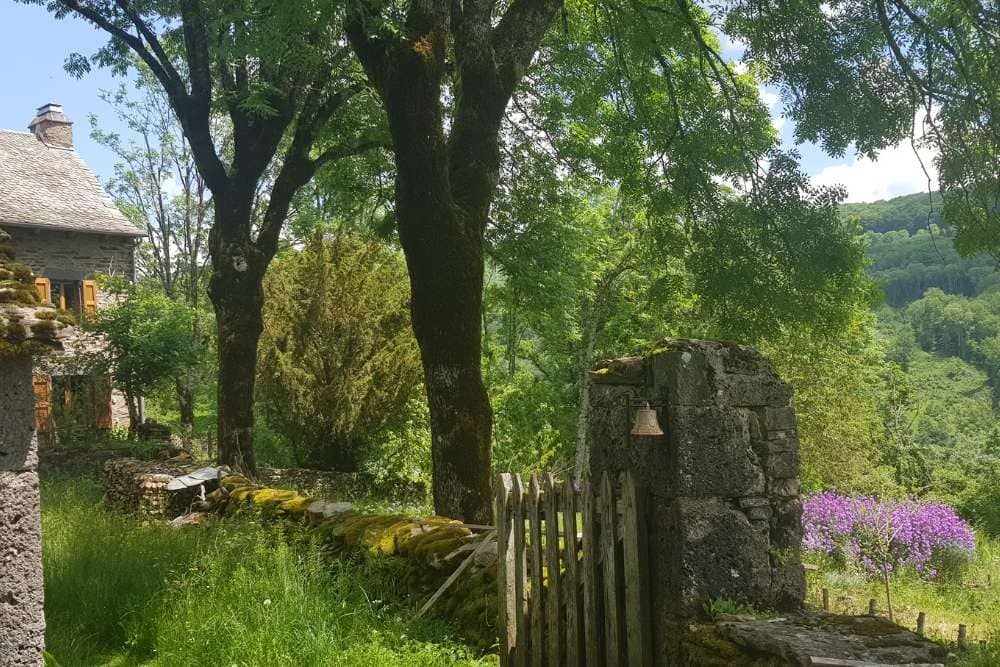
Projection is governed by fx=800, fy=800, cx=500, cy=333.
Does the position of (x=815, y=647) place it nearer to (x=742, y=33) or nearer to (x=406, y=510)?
(x=742, y=33)

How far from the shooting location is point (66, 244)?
22.6m

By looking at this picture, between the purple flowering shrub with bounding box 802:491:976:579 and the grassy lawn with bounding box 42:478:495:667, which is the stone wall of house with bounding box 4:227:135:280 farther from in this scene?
the purple flowering shrub with bounding box 802:491:976:579

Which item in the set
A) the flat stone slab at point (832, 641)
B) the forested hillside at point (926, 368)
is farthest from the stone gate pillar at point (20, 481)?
the forested hillside at point (926, 368)

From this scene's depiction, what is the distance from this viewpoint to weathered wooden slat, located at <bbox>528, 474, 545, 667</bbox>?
517 cm

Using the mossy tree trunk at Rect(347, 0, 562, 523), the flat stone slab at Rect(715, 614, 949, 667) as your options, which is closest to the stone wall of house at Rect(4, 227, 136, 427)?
the mossy tree trunk at Rect(347, 0, 562, 523)

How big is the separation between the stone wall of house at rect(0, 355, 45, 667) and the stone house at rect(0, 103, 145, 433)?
1691 cm

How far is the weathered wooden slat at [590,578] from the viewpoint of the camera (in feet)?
15.8

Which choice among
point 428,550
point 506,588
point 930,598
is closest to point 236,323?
point 428,550

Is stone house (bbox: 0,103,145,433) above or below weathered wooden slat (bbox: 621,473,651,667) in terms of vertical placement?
above

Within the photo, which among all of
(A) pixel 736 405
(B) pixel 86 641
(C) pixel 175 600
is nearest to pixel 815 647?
(A) pixel 736 405

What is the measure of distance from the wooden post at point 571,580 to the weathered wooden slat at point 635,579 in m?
0.40

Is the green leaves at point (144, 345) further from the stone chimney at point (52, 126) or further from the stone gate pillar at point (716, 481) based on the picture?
the stone gate pillar at point (716, 481)

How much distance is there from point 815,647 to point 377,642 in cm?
265

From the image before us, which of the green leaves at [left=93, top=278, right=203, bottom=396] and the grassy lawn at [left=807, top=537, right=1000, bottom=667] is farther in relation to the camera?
the green leaves at [left=93, top=278, right=203, bottom=396]
